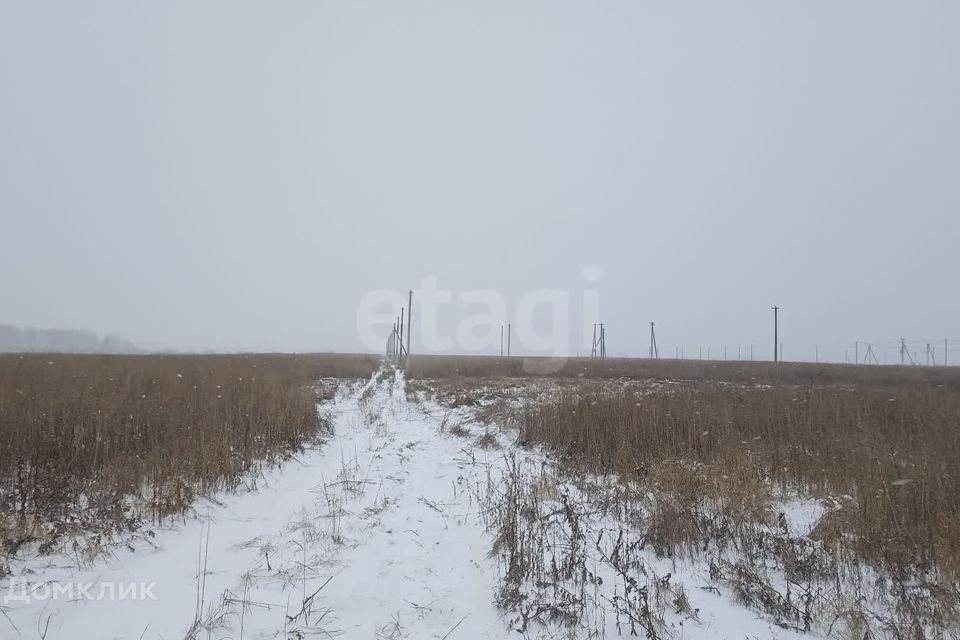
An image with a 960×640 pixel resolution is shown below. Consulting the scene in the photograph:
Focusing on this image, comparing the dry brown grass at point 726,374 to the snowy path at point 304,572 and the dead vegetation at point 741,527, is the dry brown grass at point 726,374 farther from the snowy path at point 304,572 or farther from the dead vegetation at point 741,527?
the snowy path at point 304,572

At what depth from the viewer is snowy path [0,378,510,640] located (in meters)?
2.26

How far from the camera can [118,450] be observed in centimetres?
438

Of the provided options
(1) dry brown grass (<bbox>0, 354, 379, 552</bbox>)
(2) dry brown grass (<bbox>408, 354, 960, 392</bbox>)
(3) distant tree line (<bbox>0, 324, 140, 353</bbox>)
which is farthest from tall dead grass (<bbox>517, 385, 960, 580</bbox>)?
(3) distant tree line (<bbox>0, 324, 140, 353</bbox>)

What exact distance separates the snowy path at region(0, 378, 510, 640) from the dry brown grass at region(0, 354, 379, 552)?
392mm

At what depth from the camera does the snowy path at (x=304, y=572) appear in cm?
226

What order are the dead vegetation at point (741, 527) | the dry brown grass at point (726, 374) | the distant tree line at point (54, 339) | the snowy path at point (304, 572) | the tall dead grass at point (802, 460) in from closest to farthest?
the snowy path at point (304, 572), the dead vegetation at point (741, 527), the tall dead grass at point (802, 460), the dry brown grass at point (726, 374), the distant tree line at point (54, 339)

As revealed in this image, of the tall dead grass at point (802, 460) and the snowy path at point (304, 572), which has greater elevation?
the tall dead grass at point (802, 460)

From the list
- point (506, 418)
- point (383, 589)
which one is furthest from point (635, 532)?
point (506, 418)

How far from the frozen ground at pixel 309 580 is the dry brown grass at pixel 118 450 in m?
0.35

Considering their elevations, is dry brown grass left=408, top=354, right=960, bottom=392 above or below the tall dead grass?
below

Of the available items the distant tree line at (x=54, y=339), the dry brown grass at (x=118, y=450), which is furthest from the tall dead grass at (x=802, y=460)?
the distant tree line at (x=54, y=339)

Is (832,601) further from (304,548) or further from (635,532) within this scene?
(304,548)

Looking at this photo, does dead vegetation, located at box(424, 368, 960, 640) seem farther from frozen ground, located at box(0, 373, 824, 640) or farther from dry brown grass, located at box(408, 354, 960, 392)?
dry brown grass, located at box(408, 354, 960, 392)

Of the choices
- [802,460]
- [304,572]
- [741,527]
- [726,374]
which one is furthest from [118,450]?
[726,374]
